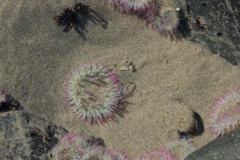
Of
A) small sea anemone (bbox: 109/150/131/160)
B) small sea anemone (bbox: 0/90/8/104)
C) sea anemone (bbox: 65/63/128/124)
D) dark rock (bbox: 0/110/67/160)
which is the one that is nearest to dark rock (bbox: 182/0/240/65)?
sea anemone (bbox: 65/63/128/124)

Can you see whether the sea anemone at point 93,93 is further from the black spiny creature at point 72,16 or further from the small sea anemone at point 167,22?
the small sea anemone at point 167,22

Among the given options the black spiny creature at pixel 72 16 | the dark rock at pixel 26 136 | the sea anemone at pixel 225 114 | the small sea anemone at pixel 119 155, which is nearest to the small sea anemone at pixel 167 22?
the black spiny creature at pixel 72 16

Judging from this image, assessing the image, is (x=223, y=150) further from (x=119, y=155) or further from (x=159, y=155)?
(x=119, y=155)

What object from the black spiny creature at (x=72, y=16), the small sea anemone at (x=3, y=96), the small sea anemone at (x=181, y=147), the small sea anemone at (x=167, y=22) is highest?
the small sea anemone at (x=167, y=22)

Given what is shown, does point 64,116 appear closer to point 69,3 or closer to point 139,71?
point 139,71

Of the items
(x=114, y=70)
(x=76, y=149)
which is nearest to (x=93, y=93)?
(x=114, y=70)
